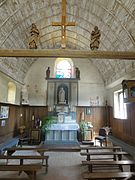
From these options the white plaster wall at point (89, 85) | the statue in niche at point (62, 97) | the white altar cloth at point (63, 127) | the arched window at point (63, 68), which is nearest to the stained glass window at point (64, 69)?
the arched window at point (63, 68)

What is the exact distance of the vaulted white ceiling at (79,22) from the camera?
474 centimetres

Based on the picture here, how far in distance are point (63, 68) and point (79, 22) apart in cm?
346

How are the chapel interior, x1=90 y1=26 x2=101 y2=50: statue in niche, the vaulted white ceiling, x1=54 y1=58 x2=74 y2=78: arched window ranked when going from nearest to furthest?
1. x1=90 y1=26 x2=101 y2=50: statue in niche
2. the chapel interior
3. the vaulted white ceiling
4. x1=54 y1=58 x2=74 y2=78: arched window

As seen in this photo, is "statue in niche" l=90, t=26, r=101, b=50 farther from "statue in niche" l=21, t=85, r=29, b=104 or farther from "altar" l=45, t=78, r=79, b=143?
"statue in niche" l=21, t=85, r=29, b=104

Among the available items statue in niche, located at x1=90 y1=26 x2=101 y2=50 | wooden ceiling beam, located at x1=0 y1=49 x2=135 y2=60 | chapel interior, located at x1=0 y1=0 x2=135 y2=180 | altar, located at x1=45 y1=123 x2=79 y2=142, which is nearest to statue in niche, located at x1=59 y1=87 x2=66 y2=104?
chapel interior, located at x1=0 y1=0 x2=135 y2=180

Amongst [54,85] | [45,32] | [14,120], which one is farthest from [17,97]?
[45,32]

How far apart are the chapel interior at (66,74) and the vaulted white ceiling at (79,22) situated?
A: 0.03 m

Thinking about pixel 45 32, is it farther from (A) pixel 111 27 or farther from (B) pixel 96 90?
(B) pixel 96 90

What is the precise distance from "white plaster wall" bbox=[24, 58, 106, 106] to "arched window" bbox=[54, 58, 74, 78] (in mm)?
266

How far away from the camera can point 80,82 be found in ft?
30.4

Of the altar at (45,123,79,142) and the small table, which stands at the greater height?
the altar at (45,123,79,142)

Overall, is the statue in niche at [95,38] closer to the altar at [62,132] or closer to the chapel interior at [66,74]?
the chapel interior at [66,74]

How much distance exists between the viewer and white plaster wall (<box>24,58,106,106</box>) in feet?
29.8

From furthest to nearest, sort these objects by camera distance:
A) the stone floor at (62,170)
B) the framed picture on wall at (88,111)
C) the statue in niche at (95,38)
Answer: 1. the framed picture on wall at (88,111)
2. the stone floor at (62,170)
3. the statue in niche at (95,38)
